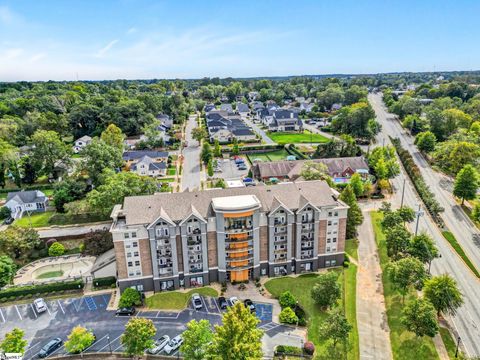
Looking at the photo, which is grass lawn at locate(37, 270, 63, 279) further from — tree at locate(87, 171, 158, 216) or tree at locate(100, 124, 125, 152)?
tree at locate(100, 124, 125, 152)

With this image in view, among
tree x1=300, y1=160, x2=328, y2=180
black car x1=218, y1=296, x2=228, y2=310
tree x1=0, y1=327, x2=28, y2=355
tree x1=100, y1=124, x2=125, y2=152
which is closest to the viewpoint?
tree x1=0, y1=327, x2=28, y2=355

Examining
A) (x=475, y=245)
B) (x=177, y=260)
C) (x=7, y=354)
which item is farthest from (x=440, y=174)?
(x=7, y=354)

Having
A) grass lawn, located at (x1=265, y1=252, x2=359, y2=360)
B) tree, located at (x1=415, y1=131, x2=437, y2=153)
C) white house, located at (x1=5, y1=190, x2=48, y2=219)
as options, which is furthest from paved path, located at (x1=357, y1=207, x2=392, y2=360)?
white house, located at (x1=5, y1=190, x2=48, y2=219)

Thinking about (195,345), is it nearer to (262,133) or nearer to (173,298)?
(173,298)

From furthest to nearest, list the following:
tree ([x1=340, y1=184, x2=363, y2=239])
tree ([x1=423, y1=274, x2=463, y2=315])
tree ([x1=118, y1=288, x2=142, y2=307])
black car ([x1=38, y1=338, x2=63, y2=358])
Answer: tree ([x1=340, y1=184, x2=363, y2=239]) → tree ([x1=118, y1=288, x2=142, y2=307]) → tree ([x1=423, y1=274, x2=463, y2=315]) → black car ([x1=38, y1=338, x2=63, y2=358])

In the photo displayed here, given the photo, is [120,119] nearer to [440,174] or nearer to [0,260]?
[0,260]
